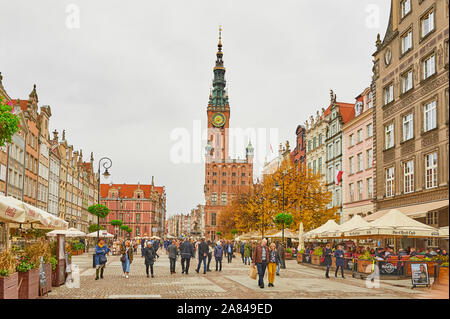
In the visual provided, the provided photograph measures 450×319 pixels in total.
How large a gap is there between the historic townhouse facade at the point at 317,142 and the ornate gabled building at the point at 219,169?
3643 inches

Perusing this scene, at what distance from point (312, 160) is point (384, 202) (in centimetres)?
3196

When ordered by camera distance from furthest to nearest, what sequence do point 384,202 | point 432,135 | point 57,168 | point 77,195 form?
point 77,195
point 57,168
point 384,202
point 432,135

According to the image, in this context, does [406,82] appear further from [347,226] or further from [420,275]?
[347,226]

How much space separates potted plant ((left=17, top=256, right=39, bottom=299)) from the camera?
45.0ft

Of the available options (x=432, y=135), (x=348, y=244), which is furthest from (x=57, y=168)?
(x=432, y=135)

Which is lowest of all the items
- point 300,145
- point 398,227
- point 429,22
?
point 398,227

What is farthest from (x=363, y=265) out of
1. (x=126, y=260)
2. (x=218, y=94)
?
(x=218, y=94)

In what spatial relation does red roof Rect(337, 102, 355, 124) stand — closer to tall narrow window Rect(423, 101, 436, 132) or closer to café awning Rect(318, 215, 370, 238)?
café awning Rect(318, 215, 370, 238)

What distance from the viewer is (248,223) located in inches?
2360

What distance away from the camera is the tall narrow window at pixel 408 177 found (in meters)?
26.2

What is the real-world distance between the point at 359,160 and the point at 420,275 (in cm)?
3229

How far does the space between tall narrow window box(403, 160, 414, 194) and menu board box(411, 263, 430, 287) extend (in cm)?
857

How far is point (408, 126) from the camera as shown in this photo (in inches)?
954
